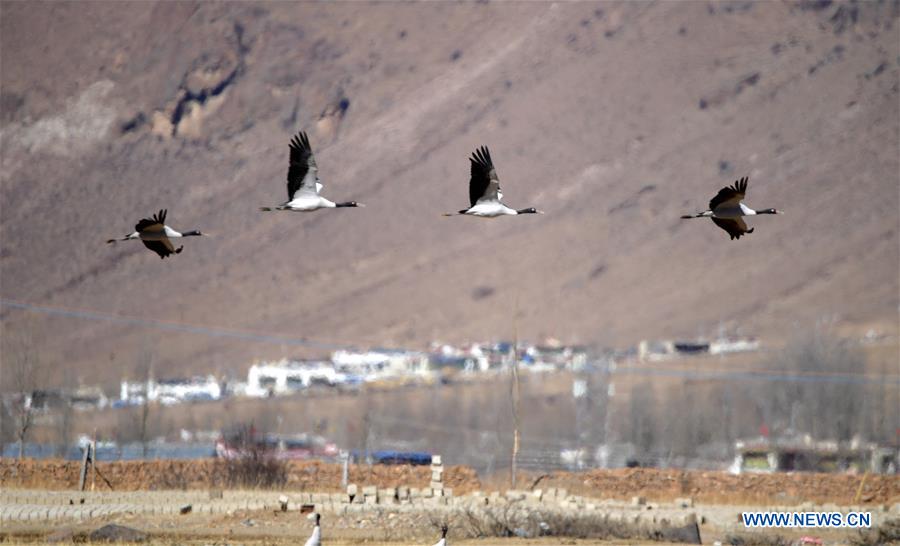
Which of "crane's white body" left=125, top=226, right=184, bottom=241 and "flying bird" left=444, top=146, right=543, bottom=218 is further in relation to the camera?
"flying bird" left=444, top=146, right=543, bottom=218

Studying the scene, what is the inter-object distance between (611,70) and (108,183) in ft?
186

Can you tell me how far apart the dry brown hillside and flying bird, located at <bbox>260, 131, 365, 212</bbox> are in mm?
106623

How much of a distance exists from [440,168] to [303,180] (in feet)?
488

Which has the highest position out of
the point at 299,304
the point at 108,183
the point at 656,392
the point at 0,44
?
the point at 0,44

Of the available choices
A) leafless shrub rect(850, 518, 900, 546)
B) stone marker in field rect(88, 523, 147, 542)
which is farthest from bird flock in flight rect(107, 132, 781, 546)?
leafless shrub rect(850, 518, 900, 546)

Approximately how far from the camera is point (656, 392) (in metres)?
131

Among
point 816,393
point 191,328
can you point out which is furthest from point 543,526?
point 191,328

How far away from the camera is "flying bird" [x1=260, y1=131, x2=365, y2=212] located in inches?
1288

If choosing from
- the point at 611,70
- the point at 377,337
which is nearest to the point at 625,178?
the point at 611,70

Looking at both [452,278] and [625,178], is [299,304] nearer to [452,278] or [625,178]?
[452,278]

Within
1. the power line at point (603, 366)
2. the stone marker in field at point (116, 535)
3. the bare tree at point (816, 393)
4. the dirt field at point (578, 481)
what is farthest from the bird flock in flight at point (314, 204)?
the power line at point (603, 366)

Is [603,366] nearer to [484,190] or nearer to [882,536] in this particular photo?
[882,536]

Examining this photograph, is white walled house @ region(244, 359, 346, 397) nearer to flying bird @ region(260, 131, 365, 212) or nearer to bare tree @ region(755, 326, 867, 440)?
bare tree @ region(755, 326, 867, 440)

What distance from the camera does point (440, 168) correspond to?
181500 millimetres
